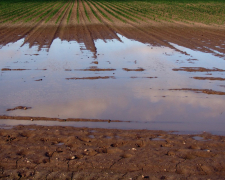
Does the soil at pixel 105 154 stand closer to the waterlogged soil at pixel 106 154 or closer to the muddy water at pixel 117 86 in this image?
the waterlogged soil at pixel 106 154

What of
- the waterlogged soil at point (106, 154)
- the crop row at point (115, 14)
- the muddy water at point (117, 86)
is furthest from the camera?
the crop row at point (115, 14)

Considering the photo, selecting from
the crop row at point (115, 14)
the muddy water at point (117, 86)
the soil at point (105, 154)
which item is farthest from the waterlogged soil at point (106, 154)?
the crop row at point (115, 14)

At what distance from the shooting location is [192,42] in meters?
19.0

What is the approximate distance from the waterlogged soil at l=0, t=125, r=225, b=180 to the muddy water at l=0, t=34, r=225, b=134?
836 mm

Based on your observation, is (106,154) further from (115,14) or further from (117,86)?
(115,14)

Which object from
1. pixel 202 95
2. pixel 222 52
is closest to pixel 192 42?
pixel 222 52

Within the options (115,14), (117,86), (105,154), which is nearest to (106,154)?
(105,154)

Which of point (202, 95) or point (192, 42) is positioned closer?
point (202, 95)

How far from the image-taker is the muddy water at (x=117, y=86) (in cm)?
840

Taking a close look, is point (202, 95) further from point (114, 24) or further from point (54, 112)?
point (114, 24)

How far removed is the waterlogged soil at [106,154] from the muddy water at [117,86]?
0.84 m

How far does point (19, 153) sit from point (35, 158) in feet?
1.43

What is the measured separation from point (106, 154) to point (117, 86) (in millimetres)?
5007

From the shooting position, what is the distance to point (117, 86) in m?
10.8
